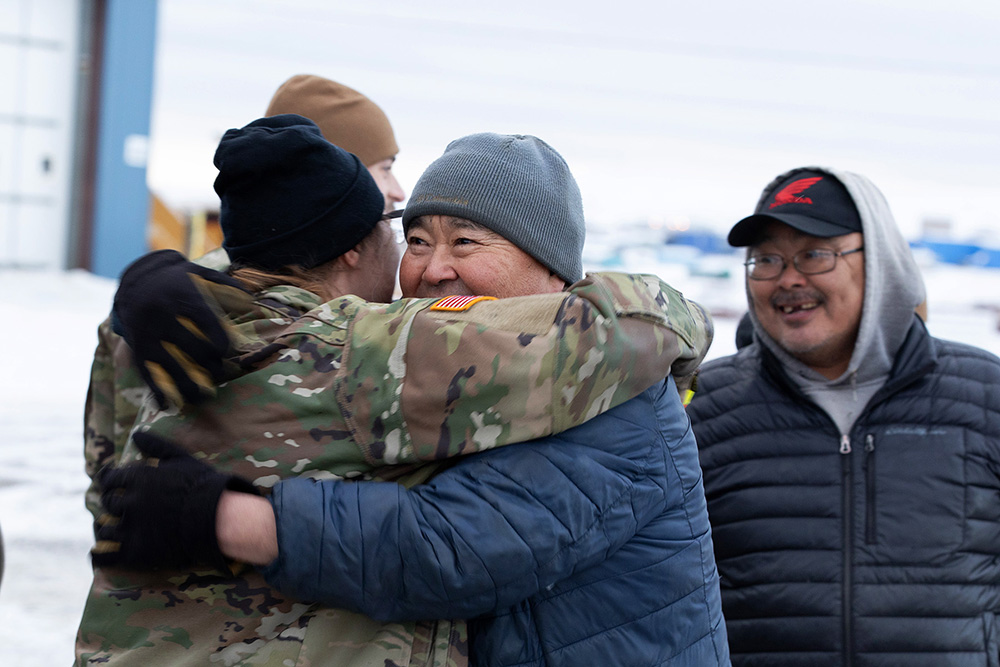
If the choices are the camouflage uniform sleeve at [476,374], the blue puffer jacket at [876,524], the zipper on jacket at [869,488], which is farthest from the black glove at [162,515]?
the zipper on jacket at [869,488]

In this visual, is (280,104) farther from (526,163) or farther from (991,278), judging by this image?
(991,278)

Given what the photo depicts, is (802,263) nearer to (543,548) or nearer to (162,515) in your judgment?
(543,548)

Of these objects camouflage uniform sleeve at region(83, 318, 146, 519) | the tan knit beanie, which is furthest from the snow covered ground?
the tan knit beanie

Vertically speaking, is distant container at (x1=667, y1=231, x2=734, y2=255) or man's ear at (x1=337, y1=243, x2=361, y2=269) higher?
man's ear at (x1=337, y1=243, x2=361, y2=269)

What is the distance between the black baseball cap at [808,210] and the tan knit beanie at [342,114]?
1050 mm

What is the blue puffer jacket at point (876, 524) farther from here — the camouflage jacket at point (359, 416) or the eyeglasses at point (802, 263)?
the camouflage jacket at point (359, 416)

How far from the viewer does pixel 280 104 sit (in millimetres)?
2674

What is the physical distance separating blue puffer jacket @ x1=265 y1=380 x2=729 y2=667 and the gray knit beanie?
15.5 inches

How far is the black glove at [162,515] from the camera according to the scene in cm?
115

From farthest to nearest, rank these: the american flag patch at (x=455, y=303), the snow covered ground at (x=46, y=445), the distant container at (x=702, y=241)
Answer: the distant container at (x=702, y=241)
the snow covered ground at (x=46, y=445)
the american flag patch at (x=455, y=303)

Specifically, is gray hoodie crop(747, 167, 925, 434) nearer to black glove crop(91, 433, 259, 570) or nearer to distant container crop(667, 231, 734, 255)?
black glove crop(91, 433, 259, 570)

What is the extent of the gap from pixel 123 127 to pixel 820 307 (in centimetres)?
1117

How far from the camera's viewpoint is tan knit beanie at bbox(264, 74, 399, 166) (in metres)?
2.64

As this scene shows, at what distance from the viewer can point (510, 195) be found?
161cm
